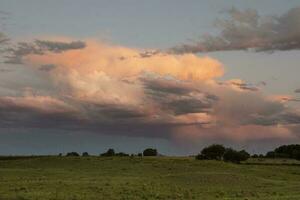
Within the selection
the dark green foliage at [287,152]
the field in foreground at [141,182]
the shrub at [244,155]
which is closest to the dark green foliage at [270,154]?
the dark green foliage at [287,152]

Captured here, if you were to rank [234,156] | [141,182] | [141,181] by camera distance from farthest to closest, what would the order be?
[234,156] < [141,181] < [141,182]

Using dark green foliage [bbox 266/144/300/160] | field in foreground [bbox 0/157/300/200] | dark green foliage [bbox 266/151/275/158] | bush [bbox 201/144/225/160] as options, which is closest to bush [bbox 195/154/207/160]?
bush [bbox 201/144/225/160]

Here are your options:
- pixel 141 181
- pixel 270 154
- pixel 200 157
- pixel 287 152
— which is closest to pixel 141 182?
pixel 141 181

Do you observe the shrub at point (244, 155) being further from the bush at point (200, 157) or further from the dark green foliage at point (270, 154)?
the dark green foliage at point (270, 154)

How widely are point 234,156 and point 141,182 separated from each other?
70.6 meters

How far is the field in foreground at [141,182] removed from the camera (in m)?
49.0

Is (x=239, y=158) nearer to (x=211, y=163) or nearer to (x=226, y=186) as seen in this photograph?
(x=211, y=163)

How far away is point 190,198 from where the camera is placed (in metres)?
47.2

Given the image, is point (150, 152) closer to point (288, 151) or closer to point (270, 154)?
point (270, 154)

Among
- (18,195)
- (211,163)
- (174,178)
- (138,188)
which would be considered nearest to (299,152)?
(211,163)

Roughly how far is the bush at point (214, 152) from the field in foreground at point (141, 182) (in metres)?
31.8

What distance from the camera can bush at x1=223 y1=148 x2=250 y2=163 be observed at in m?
130

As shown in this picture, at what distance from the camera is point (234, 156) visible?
13075cm

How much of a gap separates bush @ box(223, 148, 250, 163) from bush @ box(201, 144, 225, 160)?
1176 millimetres
